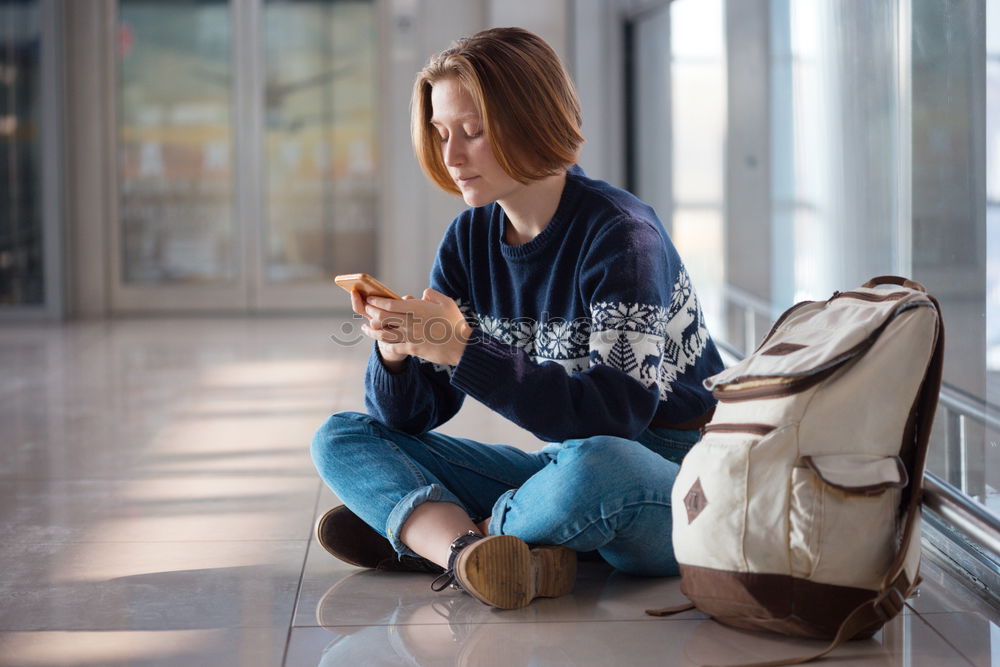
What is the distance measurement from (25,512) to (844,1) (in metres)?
2.22

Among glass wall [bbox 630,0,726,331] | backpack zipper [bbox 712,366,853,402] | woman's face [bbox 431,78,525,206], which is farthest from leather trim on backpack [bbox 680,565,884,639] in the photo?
glass wall [bbox 630,0,726,331]

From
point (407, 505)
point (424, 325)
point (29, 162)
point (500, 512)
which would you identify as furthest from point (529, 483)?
point (29, 162)

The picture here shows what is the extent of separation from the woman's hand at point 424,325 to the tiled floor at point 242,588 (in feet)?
1.35

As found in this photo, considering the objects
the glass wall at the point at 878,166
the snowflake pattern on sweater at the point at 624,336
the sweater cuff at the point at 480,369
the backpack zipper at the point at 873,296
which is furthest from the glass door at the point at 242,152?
the backpack zipper at the point at 873,296

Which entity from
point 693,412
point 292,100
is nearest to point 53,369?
point 292,100

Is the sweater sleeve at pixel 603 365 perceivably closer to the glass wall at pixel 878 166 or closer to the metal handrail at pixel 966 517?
the metal handrail at pixel 966 517

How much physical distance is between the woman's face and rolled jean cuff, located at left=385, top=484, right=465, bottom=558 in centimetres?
47

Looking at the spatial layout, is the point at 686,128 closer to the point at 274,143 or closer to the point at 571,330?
the point at 274,143

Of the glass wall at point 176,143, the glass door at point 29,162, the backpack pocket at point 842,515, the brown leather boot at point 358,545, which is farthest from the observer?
the glass wall at point 176,143

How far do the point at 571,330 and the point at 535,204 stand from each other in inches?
8.5

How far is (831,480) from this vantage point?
4.94ft

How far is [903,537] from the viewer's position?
5.09ft

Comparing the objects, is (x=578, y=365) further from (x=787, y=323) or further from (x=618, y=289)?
(x=787, y=323)

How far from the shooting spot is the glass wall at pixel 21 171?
6.68 metres
